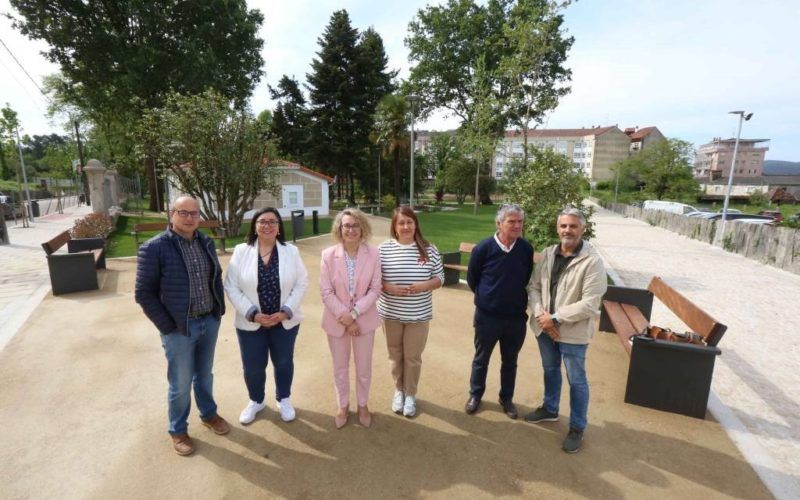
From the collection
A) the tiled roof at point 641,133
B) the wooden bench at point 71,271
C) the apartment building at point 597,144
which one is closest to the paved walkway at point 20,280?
the wooden bench at point 71,271

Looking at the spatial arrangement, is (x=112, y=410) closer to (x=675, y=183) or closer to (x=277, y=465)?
(x=277, y=465)

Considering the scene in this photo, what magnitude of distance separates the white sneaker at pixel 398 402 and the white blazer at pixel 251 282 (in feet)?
4.01

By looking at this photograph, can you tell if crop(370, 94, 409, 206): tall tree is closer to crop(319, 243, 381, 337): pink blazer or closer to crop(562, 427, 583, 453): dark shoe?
crop(319, 243, 381, 337): pink blazer

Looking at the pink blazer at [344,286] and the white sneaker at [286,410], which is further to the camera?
the white sneaker at [286,410]

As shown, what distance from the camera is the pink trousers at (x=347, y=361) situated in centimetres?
340

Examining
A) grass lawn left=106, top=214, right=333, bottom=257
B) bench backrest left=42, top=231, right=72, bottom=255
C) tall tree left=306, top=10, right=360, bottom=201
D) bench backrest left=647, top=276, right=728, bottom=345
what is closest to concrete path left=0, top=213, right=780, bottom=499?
bench backrest left=647, top=276, right=728, bottom=345

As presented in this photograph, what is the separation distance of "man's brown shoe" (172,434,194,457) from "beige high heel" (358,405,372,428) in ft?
4.43

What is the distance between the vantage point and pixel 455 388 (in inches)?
166

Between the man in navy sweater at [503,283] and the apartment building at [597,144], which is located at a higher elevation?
the apartment building at [597,144]

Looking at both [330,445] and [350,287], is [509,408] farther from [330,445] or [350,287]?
[350,287]

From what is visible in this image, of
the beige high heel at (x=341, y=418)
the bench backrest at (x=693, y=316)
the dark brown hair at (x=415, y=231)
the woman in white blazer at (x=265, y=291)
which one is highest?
the dark brown hair at (x=415, y=231)

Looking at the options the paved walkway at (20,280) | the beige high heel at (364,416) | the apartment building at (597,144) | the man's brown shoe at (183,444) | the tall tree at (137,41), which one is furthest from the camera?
the apartment building at (597,144)

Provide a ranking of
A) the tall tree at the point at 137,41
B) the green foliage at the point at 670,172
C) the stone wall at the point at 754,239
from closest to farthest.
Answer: the stone wall at the point at 754,239 → the tall tree at the point at 137,41 → the green foliage at the point at 670,172

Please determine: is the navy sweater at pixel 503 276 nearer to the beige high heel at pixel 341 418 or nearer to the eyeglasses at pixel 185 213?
the beige high heel at pixel 341 418
